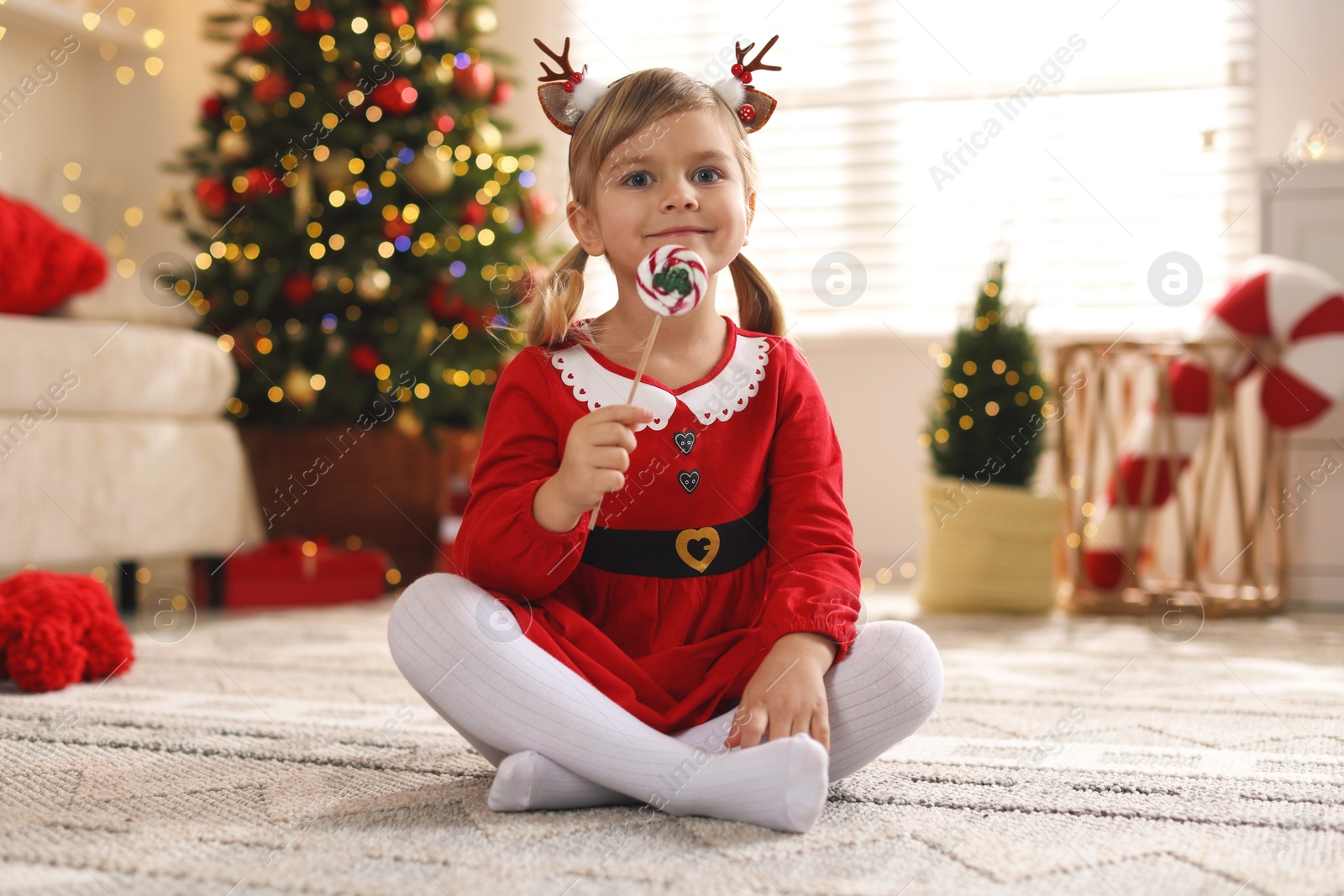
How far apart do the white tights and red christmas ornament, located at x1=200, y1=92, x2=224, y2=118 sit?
216cm

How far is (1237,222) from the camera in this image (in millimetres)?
2820

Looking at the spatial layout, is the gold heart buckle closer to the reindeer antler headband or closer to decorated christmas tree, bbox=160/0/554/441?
the reindeer antler headband

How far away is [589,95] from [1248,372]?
→ 1.77 m

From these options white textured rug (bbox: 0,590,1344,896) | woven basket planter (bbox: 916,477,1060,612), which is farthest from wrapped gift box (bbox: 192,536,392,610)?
woven basket planter (bbox: 916,477,1060,612)

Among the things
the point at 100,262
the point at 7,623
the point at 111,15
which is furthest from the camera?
the point at 111,15

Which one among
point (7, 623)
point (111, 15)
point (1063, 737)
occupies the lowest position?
point (1063, 737)

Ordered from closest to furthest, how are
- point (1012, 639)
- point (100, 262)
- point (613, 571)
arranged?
point (613, 571), point (1012, 639), point (100, 262)

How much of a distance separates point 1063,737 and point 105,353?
169 centimetres

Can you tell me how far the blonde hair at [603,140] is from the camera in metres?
1.00

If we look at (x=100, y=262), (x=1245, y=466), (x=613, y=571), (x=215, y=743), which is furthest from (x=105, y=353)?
(x=1245, y=466)

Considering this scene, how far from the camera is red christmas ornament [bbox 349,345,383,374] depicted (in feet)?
8.37

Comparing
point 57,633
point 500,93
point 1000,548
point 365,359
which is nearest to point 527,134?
point 500,93

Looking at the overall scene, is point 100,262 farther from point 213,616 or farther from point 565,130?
point 565,130

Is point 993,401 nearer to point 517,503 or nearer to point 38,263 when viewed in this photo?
point 517,503
